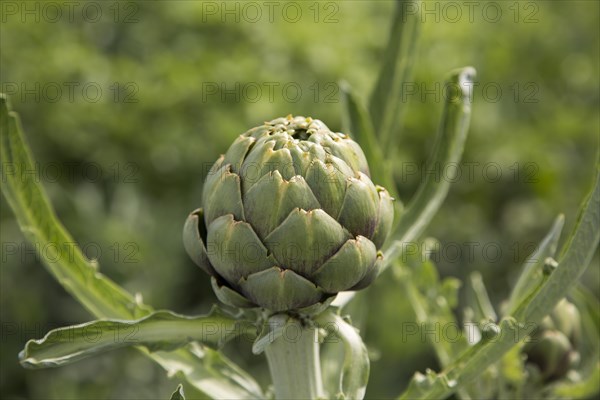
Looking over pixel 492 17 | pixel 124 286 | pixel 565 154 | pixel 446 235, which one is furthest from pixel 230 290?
pixel 492 17

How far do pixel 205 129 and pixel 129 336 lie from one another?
122 cm

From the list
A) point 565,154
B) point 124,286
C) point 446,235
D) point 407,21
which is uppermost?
point 407,21

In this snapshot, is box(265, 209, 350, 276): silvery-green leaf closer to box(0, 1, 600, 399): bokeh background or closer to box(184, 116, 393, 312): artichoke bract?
box(184, 116, 393, 312): artichoke bract

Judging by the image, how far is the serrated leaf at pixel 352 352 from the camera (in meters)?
0.79

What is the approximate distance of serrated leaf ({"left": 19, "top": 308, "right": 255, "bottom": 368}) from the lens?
2.41 feet

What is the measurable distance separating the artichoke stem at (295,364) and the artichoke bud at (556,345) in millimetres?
315

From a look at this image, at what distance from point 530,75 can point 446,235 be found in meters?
0.54

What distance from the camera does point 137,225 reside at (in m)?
1.88

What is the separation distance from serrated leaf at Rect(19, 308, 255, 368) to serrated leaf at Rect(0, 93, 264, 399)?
0.10 m

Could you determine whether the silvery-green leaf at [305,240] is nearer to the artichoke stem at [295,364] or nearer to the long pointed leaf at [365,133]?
the artichoke stem at [295,364]

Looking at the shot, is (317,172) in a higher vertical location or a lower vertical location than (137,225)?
higher

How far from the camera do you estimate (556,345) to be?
1.00 metres

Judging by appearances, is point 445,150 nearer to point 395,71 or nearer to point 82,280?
Result: point 395,71

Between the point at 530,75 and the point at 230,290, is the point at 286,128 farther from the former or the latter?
the point at 530,75
